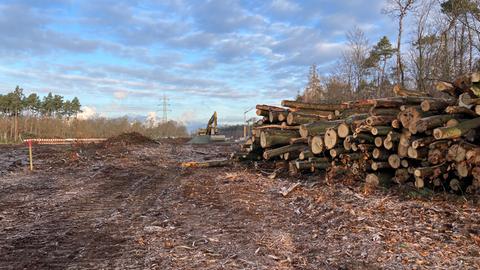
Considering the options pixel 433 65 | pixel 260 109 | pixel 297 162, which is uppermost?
pixel 433 65

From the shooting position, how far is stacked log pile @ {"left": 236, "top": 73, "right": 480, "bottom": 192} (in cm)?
696

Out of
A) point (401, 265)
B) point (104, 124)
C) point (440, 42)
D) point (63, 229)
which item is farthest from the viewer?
point (104, 124)

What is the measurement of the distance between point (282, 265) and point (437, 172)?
4000 millimetres

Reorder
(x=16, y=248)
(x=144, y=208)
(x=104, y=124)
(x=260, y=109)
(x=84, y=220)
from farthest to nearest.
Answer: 1. (x=104, y=124)
2. (x=260, y=109)
3. (x=144, y=208)
4. (x=84, y=220)
5. (x=16, y=248)

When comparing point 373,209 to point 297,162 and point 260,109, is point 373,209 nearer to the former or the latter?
point 297,162

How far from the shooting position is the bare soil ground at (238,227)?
15.5ft

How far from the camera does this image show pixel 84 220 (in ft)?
22.9

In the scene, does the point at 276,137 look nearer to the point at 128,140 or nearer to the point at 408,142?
the point at 408,142

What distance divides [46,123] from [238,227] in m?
52.8

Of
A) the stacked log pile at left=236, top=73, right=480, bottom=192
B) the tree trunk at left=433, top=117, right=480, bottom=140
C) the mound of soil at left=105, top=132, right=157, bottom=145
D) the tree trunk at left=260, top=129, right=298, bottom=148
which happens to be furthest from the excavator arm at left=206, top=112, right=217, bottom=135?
the tree trunk at left=433, top=117, right=480, bottom=140

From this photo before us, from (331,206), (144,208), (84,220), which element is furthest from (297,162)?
(84,220)

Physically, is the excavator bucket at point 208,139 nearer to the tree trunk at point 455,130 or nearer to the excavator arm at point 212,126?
the excavator arm at point 212,126

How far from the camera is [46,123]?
5294cm

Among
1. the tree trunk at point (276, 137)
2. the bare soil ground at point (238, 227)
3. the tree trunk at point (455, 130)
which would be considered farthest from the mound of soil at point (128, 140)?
the tree trunk at point (455, 130)
